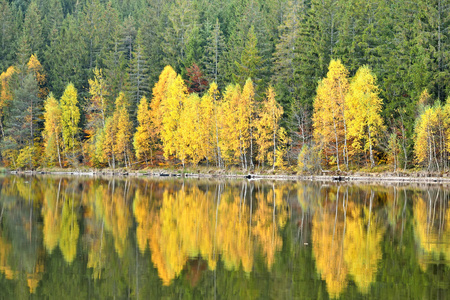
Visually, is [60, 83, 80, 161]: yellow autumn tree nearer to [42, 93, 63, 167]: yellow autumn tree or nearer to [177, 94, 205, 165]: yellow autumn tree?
[42, 93, 63, 167]: yellow autumn tree

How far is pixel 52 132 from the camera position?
78438 millimetres

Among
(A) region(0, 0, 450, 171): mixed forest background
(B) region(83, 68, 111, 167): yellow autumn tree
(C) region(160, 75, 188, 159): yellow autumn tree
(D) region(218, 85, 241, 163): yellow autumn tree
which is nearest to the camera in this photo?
(A) region(0, 0, 450, 171): mixed forest background

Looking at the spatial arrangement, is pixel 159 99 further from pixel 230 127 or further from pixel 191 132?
pixel 230 127

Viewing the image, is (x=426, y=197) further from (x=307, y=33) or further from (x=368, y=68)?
(x=307, y=33)

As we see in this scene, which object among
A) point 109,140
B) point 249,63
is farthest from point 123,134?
point 249,63

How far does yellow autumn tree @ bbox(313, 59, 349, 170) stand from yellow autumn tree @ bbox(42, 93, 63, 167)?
39024 mm

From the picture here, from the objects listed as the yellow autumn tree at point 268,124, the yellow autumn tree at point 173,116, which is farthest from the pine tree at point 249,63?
the yellow autumn tree at point 268,124

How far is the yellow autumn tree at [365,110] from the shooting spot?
53.1 meters

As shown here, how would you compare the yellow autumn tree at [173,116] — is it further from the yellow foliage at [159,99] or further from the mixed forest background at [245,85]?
the yellow foliage at [159,99]

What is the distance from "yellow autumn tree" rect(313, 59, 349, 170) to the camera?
182ft

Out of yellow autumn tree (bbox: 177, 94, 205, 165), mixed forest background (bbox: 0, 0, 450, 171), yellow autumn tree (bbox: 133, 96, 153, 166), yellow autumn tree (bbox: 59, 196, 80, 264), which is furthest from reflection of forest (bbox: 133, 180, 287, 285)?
yellow autumn tree (bbox: 133, 96, 153, 166)

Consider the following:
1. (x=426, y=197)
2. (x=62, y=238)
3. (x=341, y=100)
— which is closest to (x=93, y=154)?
(x=341, y=100)

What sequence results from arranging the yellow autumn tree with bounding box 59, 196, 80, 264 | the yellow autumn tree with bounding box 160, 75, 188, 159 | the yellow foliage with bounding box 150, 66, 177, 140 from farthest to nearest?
the yellow foliage with bounding box 150, 66, 177, 140 → the yellow autumn tree with bounding box 160, 75, 188, 159 → the yellow autumn tree with bounding box 59, 196, 80, 264

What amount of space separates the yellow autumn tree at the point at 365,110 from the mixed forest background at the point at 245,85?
165mm
